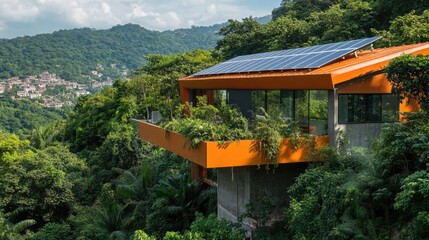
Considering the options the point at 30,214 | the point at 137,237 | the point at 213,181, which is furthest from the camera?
the point at 30,214

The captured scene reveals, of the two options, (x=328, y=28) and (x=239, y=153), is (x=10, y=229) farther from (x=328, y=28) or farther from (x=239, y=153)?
(x=328, y=28)

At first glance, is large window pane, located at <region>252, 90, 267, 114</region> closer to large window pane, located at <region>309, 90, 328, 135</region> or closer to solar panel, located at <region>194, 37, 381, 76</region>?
solar panel, located at <region>194, 37, 381, 76</region>

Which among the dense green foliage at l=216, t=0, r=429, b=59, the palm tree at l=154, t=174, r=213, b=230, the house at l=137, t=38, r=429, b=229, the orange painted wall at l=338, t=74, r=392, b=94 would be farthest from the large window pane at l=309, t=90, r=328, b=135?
the dense green foliage at l=216, t=0, r=429, b=59

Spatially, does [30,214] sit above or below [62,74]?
below

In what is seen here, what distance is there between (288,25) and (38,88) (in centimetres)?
12945

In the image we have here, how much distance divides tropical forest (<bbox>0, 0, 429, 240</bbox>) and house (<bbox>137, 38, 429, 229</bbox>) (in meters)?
0.40

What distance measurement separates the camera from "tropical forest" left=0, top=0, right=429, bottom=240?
11695mm

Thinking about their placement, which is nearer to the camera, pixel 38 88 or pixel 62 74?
pixel 38 88

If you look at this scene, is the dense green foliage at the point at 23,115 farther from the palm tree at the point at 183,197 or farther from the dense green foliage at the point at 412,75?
the dense green foliage at the point at 412,75

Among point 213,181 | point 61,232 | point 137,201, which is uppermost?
point 213,181

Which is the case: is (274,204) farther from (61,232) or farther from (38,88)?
(38,88)

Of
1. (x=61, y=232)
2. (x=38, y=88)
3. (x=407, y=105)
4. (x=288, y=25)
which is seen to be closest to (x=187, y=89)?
(x=61, y=232)

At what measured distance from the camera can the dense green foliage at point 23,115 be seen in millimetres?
85812

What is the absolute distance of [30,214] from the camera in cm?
2919
